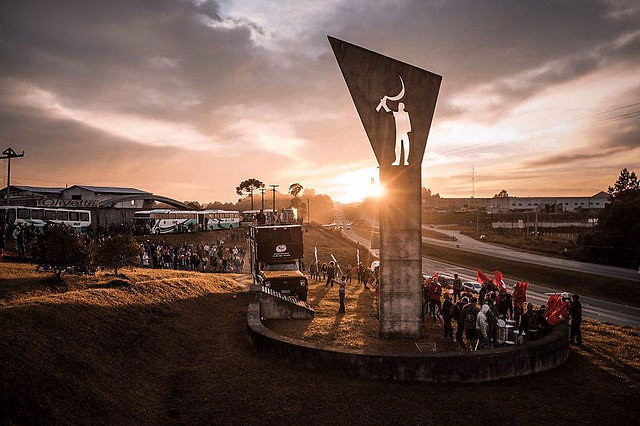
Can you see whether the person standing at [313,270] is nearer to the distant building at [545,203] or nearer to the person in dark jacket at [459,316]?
the person in dark jacket at [459,316]

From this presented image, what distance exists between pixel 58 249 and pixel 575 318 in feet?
64.7

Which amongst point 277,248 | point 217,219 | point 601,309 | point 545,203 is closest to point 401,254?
point 277,248

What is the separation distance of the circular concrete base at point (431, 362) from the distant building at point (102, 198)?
50.7 metres

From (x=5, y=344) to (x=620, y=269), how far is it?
203 ft

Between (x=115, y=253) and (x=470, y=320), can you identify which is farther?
(x=115, y=253)

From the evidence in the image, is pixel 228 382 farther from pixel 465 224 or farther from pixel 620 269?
pixel 465 224

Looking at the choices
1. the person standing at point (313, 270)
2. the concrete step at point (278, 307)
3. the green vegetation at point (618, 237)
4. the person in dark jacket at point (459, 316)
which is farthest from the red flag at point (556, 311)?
the green vegetation at point (618, 237)

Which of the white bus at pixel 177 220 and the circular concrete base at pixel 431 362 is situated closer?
the circular concrete base at pixel 431 362

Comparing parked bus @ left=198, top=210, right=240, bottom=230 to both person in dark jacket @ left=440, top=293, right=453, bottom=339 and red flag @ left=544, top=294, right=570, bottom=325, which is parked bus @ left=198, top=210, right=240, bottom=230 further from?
red flag @ left=544, top=294, right=570, bottom=325

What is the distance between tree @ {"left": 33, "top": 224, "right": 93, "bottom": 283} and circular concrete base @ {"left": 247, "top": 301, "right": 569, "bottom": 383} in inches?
375

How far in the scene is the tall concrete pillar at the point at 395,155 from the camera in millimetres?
14516

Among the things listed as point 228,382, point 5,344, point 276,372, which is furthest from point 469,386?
point 5,344

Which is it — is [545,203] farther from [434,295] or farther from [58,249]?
[58,249]

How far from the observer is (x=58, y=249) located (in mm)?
14750
